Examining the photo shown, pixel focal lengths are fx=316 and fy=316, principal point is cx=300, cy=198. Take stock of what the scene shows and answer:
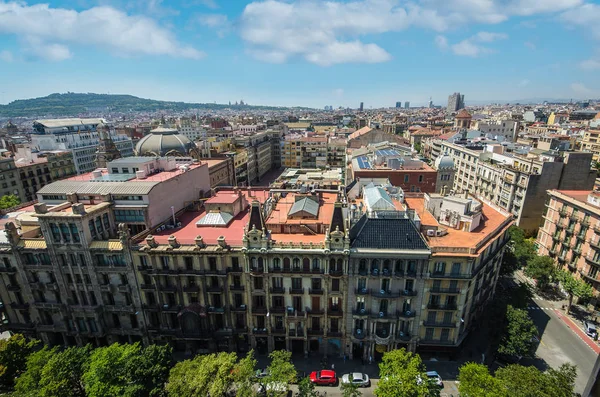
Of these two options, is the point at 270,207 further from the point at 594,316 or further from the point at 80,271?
the point at 594,316

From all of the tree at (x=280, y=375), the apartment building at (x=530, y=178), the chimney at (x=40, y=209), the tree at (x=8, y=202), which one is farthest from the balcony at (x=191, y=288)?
the tree at (x=8, y=202)

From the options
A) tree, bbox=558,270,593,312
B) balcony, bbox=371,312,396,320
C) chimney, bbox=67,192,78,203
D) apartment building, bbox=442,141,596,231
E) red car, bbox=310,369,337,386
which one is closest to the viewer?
red car, bbox=310,369,337,386

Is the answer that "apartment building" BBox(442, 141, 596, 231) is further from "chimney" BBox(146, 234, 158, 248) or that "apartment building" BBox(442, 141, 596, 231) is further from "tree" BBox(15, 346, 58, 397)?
"tree" BBox(15, 346, 58, 397)

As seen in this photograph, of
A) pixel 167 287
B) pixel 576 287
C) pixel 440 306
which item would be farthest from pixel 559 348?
pixel 167 287

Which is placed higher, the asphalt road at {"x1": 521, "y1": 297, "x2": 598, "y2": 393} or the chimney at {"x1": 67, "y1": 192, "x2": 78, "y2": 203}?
the chimney at {"x1": 67, "y1": 192, "x2": 78, "y2": 203}

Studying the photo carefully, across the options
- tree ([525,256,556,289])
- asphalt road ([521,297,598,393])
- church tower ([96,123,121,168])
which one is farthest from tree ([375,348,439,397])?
church tower ([96,123,121,168])

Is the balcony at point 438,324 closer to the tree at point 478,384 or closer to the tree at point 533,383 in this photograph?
the tree at point 478,384

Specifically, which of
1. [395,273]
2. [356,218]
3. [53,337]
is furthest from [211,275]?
[53,337]
